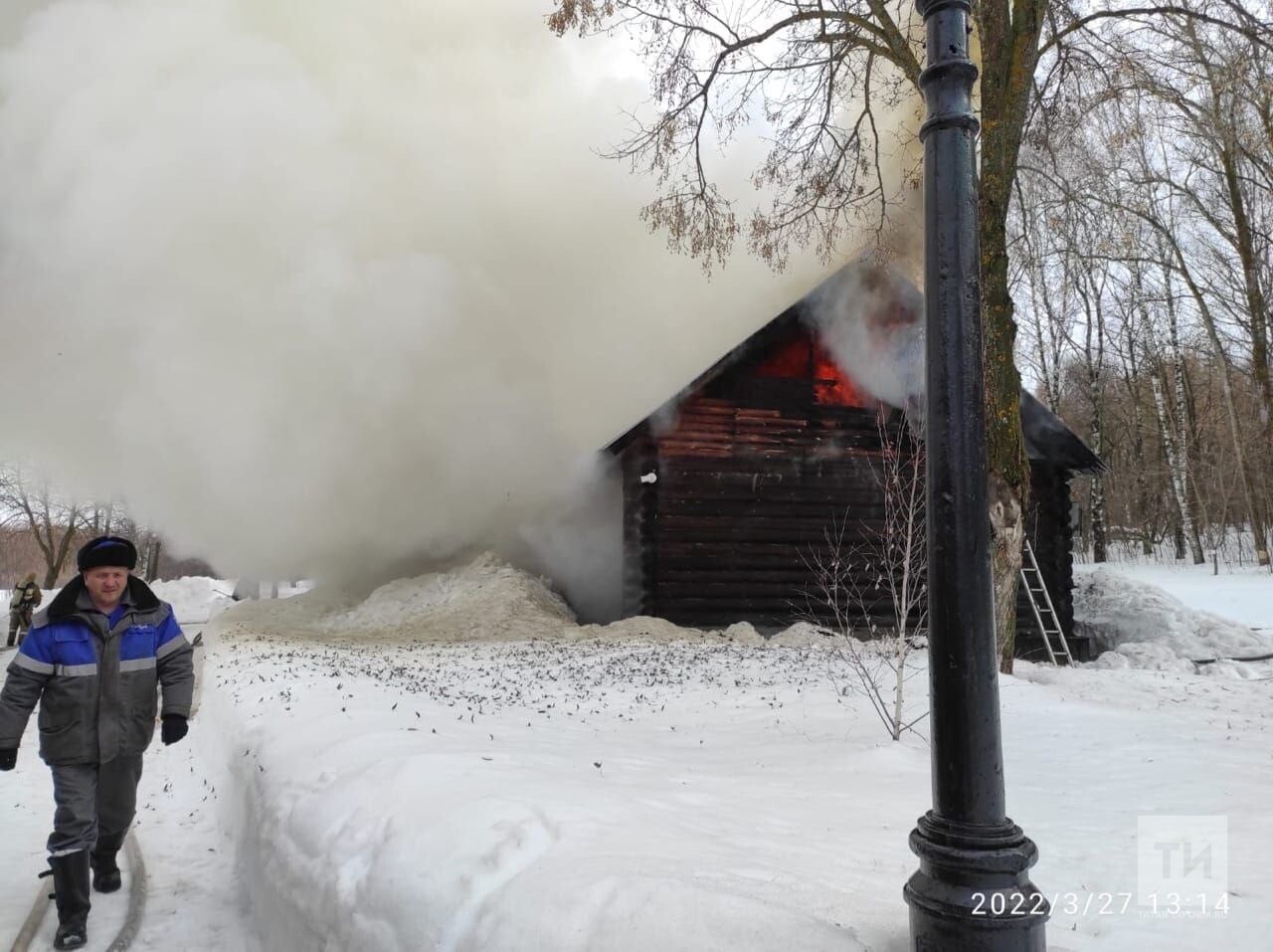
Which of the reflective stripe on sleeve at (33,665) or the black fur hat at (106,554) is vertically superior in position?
the black fur hat at (106,554)

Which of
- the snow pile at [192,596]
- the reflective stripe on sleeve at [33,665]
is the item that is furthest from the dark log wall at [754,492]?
the snow pile at [192,596]

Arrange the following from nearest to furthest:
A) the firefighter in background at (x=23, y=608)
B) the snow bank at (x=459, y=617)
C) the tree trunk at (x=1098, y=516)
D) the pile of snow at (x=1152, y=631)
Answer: the pile of snow at (x=1152, y=631)
the snow bank at (x=459, y=617)
the firefighter in background at (x=23, y=608)
the tree trunk at (x=1098, y=516)

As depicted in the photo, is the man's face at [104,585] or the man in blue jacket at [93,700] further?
the man's face at [104,585]

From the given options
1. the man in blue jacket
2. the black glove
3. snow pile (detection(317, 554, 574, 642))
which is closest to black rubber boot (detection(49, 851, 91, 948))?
the man in blue jacket

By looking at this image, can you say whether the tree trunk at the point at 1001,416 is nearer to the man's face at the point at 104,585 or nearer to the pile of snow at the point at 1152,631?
the pile of snow at the point at 1152,631

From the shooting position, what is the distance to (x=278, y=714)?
5988mm

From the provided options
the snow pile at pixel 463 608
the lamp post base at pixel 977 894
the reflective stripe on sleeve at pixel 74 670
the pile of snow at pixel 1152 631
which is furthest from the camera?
the snow pile at pixel 463 608

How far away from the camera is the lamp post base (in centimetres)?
204

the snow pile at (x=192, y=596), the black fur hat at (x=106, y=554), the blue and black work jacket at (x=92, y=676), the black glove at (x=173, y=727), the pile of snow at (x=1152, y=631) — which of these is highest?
the black fur hat at (x=106, y=554)

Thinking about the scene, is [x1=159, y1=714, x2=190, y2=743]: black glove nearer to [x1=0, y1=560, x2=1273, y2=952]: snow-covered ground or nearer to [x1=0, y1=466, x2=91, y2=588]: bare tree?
[x1=0, y1=560, x2=1273, y2=952]: snow-covered ground

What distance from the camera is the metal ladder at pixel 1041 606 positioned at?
40.5 feet

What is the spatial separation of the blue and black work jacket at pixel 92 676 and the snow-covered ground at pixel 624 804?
80cm

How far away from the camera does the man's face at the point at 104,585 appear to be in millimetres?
3832

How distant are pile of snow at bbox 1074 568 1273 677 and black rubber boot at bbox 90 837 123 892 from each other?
10.6 metres
